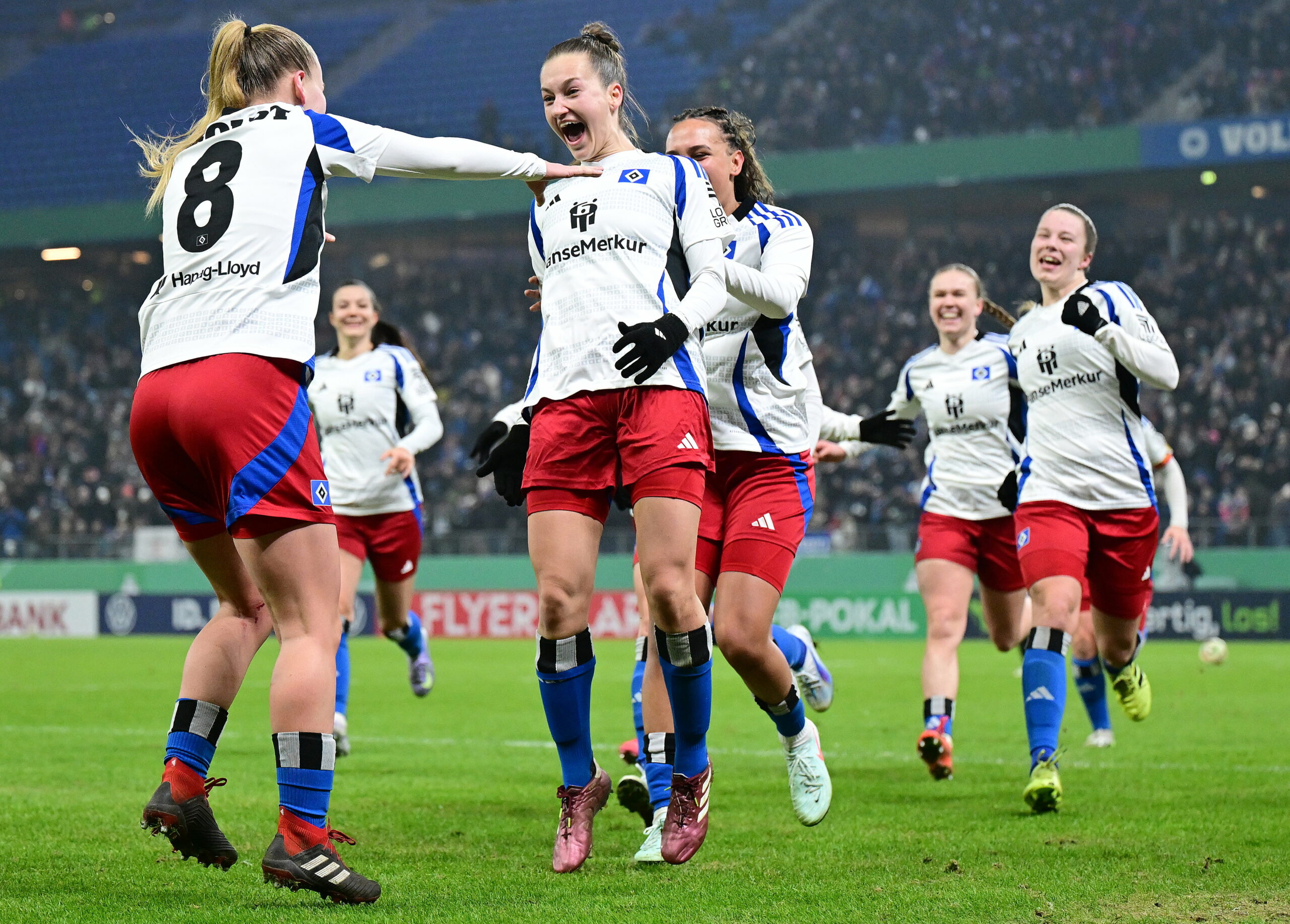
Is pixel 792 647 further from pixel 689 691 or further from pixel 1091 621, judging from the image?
pixel 689 691

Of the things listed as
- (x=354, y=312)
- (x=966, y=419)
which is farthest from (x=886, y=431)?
(x=354, y=312)

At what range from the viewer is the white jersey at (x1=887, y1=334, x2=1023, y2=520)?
7.82 meters

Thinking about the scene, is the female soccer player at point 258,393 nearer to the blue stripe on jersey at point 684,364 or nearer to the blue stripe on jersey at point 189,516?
the blue stripe on jersey at point 189,516

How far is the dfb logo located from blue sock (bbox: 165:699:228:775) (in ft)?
5.86

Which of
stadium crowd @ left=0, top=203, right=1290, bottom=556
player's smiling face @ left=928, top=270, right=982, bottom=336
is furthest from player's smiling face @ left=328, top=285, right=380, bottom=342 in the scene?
stadium crowd @ left=0, top=203, right=1290, bottom=556

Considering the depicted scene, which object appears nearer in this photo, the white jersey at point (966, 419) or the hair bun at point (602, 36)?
the hair bun at point (602, 36)

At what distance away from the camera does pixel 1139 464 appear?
638 centimetres

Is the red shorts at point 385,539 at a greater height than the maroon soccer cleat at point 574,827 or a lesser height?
greater

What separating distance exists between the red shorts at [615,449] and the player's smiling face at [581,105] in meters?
0.84

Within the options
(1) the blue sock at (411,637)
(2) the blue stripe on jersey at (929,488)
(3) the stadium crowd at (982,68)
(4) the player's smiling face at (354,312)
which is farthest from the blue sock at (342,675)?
(3) the stadium crowd at (982,68)

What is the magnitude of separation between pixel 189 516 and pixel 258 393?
50 centimetres

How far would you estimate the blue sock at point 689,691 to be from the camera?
4332mm

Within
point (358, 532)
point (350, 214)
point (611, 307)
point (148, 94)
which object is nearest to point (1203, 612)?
point (358, 532)

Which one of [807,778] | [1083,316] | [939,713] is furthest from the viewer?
[939,713]
